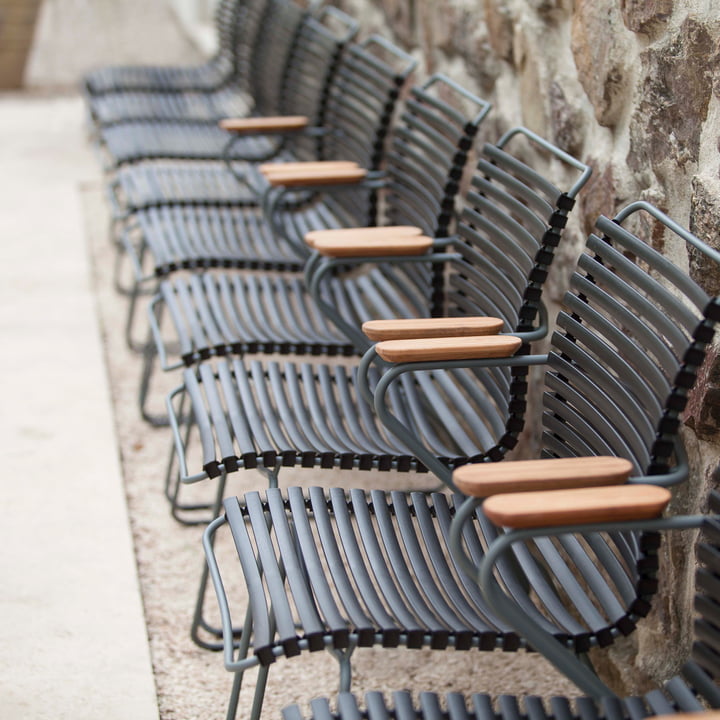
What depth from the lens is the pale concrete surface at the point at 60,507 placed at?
244cm

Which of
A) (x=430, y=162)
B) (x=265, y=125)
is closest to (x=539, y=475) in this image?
(x=430, y=162)

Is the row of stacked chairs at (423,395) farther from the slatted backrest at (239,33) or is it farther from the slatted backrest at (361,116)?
the slatted backrest at (239,33)

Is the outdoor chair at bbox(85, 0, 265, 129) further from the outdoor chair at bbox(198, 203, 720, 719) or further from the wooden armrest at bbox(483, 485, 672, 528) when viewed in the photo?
the wooden armrest at bbox(483, 485, 672, 528)

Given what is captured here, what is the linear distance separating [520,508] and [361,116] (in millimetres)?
2145

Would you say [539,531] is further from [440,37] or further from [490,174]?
[440,37]

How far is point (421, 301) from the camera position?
2910 mm

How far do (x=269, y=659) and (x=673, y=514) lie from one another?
2.88 feet

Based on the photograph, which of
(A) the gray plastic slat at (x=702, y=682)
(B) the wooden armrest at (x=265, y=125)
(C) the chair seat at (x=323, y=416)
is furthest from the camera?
(B) the wooden armrest at (x=265, y=125)

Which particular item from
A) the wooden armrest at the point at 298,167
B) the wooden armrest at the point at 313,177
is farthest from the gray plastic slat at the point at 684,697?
the wooden armrest at the point at 298,167

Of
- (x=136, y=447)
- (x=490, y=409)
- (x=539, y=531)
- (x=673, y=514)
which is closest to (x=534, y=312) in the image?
(x=490, y=409)

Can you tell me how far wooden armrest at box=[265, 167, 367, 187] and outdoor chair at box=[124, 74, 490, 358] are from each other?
2 cm

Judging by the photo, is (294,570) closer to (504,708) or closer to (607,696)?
(504,708)

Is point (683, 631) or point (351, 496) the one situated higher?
point (351, 496)

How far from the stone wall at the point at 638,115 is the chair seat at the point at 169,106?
1825mm
